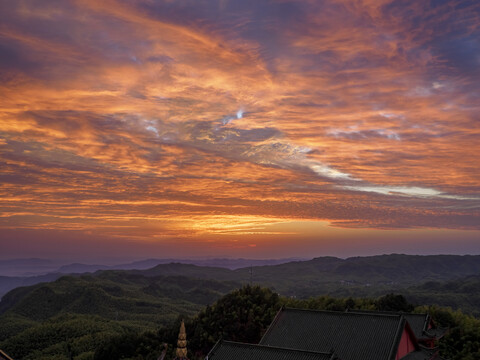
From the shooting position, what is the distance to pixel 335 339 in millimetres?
36875

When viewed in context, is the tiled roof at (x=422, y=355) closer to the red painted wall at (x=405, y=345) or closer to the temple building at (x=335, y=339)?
the temple building at (x=335, y=339)

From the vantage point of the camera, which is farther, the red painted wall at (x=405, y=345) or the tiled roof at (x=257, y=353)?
the red painted wall at (x=405, y=345)

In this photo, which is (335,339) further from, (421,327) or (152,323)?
(152,323)

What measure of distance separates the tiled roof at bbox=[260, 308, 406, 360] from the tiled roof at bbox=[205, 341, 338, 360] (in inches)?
191

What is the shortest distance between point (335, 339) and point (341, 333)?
2.58 ft

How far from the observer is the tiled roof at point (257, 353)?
31.0 metres

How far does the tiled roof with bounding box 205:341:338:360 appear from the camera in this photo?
102ft

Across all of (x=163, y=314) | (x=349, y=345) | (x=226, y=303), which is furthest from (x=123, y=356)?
(x=163, y=314)

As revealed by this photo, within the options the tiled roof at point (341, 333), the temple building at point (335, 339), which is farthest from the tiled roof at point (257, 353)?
the tiled roof at point (341, 333)

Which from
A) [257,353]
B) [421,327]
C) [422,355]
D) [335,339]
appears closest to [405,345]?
[422,355]

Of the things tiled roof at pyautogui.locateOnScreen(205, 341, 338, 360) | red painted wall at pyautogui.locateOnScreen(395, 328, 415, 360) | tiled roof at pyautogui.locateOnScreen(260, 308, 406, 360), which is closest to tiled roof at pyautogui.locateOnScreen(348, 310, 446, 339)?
tiled roof at pyautogui.locateOnScreen(260, 308, 406, 360)

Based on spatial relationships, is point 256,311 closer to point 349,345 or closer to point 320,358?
point 349,345

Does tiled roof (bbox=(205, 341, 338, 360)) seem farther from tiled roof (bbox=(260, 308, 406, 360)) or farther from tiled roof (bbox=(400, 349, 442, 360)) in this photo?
tiled roof (bbox=(400, 349, 442, 360))

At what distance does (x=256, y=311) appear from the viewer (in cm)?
6506
